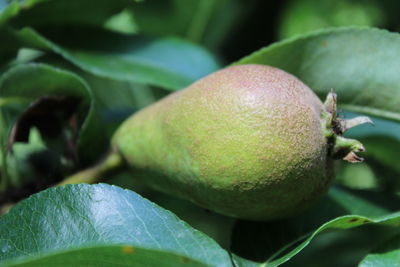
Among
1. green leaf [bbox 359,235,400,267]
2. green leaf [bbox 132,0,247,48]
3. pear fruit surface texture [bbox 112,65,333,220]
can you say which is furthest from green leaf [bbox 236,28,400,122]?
green leaf [bbox 132,0,247,48]

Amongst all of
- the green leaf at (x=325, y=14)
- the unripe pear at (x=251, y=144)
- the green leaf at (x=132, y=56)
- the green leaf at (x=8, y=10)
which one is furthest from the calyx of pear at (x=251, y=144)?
the green leaf at (x=325, y=14)

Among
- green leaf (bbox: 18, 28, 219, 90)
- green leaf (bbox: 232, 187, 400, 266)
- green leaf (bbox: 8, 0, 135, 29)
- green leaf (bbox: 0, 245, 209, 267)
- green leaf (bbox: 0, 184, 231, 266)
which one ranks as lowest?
green leaf (bbox: 232, 187, 400, 266)

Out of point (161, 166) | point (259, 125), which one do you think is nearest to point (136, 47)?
point (161, 166)

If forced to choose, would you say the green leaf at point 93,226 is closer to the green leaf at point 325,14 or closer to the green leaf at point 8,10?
the green leaf at point 8,10

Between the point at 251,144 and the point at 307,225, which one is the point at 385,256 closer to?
the point at 307,225

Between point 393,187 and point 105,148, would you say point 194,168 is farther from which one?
point 393,187

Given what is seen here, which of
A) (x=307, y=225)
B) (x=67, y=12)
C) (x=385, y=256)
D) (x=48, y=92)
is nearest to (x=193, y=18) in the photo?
(x=67, y=12)

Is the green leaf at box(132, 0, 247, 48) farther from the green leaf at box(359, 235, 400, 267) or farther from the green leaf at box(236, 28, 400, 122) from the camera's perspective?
the green leaf at box(359, 235, 400, 267)
